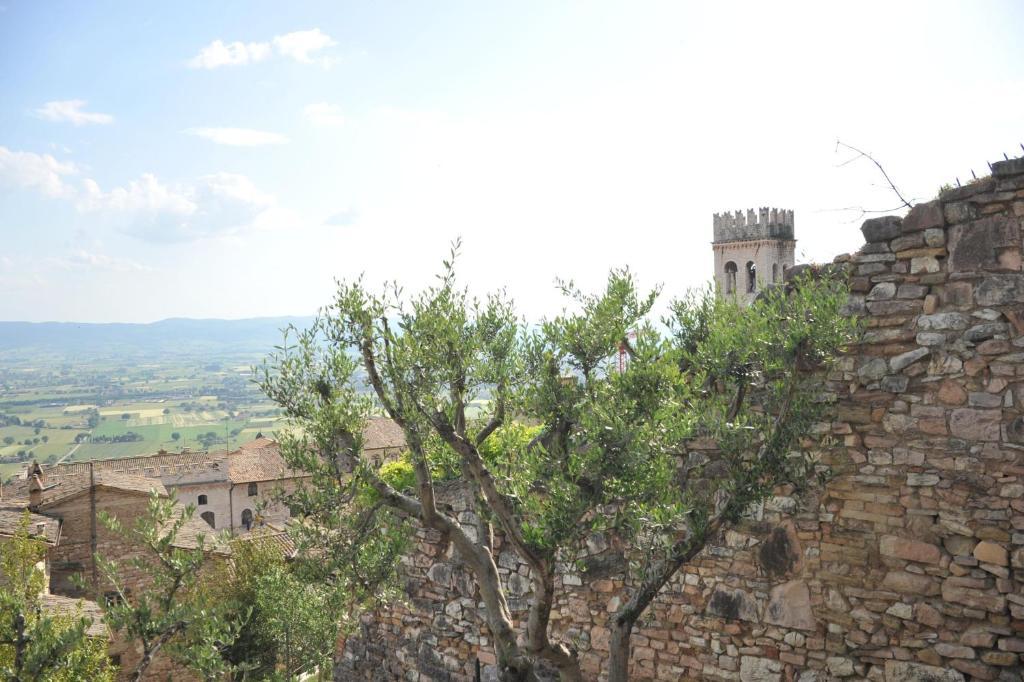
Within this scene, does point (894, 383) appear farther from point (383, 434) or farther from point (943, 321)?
point (383, 434)

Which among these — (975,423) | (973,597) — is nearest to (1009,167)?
(975,423)

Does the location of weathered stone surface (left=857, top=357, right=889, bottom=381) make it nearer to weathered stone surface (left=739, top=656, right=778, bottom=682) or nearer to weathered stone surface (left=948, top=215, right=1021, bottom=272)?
weathered stone surface (left=948, top=215, right=1021, bottom=272)

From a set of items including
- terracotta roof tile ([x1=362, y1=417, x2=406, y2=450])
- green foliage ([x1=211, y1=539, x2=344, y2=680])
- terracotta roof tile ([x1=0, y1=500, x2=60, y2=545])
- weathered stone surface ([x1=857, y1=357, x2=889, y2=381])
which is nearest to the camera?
weathered stone surface ([x1=857, y1=357, x2=889, y2=381])

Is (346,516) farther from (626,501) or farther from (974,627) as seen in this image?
(974,627)

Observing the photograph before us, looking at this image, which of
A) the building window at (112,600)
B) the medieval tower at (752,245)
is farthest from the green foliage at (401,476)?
the medieval tower at (752,245)

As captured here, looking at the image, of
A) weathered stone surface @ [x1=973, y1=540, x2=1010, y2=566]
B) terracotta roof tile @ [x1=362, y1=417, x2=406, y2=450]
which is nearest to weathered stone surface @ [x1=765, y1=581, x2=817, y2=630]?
weathered stone surface @ [x1=973, y1=540, x2=1010, y2=566]

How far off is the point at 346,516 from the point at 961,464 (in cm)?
622

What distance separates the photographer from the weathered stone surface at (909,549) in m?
8.02

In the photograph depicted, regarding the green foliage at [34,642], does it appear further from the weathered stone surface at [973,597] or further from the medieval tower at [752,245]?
the medieval tower at [752,245]

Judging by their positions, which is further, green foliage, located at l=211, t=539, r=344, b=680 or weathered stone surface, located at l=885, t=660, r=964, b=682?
green foliage, located at l=211, t=539, r=344, b=680

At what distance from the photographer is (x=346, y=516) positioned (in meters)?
8.85

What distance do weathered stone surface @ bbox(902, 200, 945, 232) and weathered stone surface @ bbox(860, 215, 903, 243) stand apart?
3.2 inches

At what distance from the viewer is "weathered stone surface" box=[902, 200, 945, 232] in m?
8.02

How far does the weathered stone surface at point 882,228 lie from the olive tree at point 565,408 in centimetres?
70
